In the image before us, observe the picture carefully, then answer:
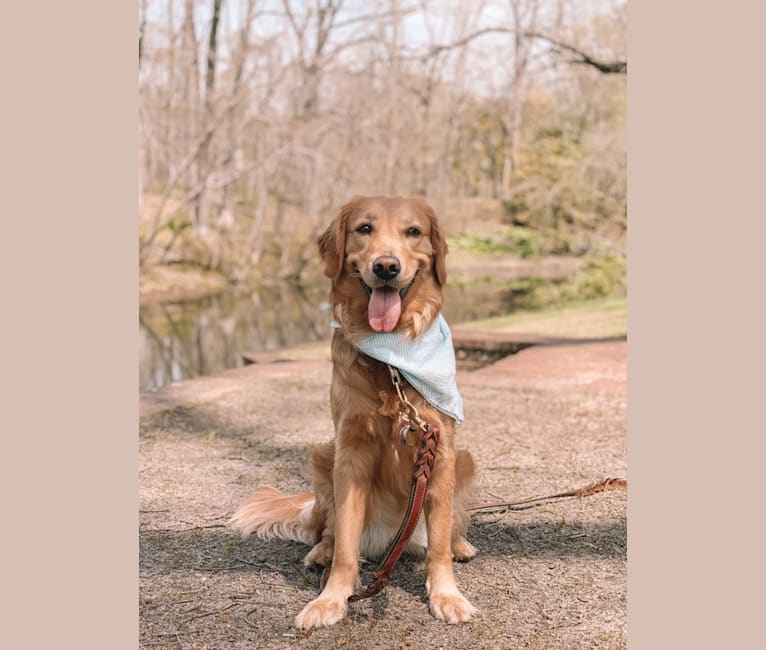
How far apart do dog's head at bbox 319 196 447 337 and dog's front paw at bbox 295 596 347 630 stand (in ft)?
3.78

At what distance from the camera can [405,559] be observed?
368 centimetres

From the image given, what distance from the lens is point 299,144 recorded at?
16375 millimetres

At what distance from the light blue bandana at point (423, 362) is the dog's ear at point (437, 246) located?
26 cm

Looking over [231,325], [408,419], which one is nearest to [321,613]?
[408,419]

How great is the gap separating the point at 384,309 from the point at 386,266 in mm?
205

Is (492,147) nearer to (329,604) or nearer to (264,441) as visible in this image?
(264,441)

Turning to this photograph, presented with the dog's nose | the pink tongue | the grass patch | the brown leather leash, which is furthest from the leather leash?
the grass patch

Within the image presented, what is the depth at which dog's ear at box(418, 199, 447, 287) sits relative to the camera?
343cm

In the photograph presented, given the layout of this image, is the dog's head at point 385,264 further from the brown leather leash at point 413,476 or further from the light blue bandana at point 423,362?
the brown leather leash at point 413,476

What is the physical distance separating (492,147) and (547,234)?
342 inches

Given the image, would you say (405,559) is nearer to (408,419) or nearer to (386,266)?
(408,419)

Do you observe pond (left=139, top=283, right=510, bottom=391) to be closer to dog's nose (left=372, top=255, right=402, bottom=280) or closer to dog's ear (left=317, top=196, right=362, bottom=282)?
dog's ear (left=317, top=196, right=362, bottom=282)

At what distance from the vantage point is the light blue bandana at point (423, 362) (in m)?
3.22

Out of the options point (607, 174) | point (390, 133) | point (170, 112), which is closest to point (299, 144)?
point (170, 112)
